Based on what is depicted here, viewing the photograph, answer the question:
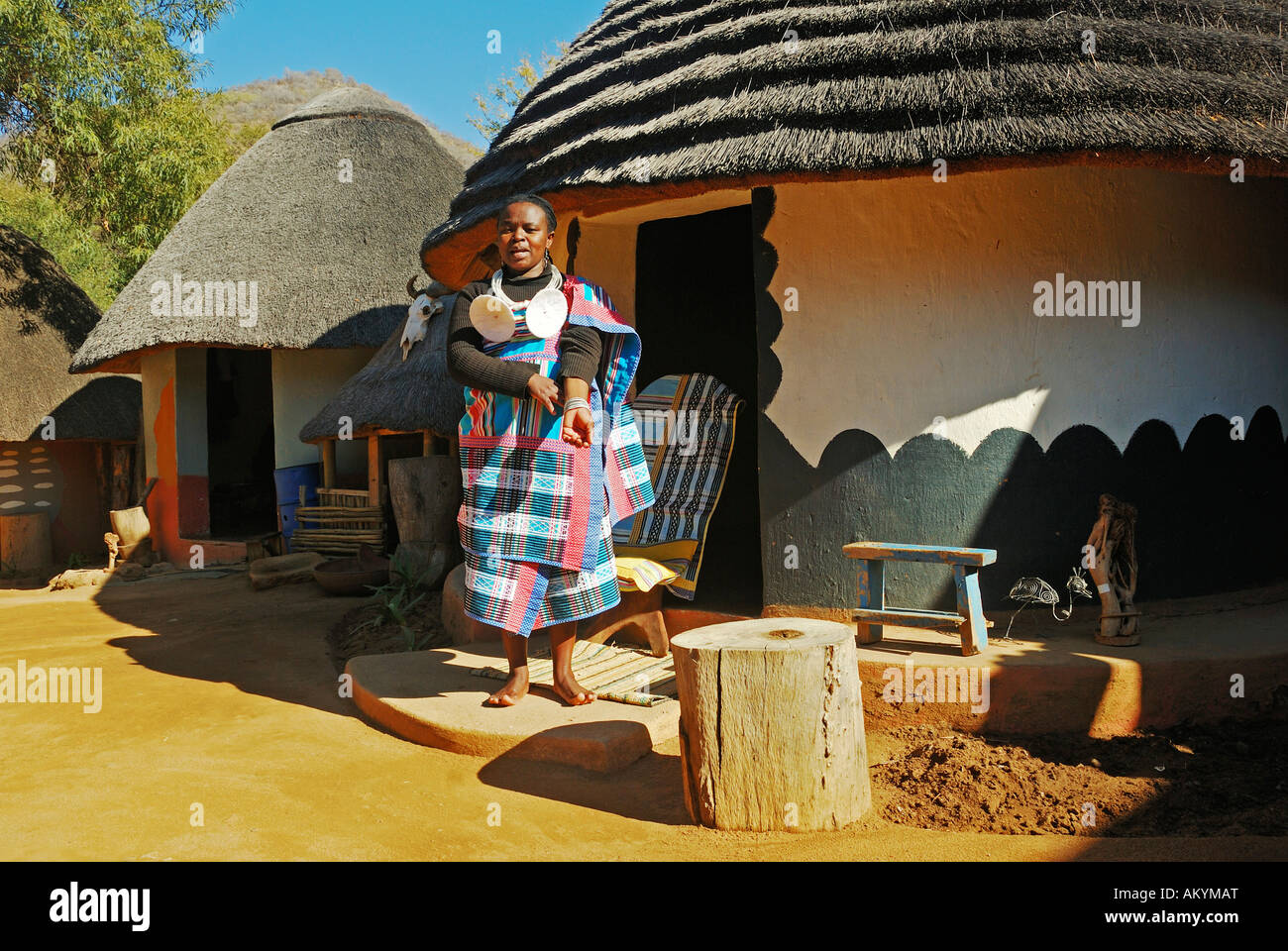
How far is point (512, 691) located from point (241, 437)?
33.3 ft

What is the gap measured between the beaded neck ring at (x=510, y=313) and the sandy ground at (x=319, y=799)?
1.58 meters

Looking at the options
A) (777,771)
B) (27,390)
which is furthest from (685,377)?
(27,390)

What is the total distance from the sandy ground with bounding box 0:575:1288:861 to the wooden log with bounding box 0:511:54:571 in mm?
7287

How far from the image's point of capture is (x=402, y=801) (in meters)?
3.17

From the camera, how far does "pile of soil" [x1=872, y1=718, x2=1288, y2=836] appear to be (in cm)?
286

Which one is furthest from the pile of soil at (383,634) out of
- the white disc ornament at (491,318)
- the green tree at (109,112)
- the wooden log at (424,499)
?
the green tree at (109,112)

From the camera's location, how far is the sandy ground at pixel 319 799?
108 inches

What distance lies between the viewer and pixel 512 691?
12.5 feet

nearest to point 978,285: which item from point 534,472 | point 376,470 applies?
point 534,472

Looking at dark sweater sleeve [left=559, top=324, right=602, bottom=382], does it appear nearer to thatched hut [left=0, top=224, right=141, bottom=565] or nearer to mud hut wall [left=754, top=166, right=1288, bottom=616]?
mud hut wall [left=754, top=166, right=1288, bottom=616]

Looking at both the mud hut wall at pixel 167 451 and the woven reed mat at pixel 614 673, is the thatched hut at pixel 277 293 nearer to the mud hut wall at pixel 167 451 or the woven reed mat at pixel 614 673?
the mud hut wall at pixel 167 451

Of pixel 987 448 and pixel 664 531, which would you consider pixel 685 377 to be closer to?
pixel 664 531

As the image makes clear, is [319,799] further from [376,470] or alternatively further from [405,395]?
[376,470]

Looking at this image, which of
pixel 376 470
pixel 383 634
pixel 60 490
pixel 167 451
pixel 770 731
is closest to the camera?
pixel 770 731
